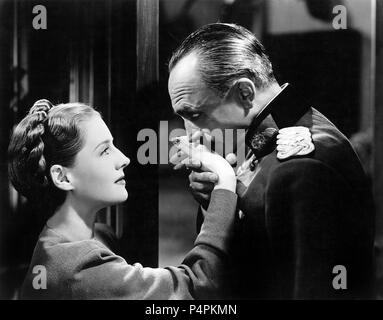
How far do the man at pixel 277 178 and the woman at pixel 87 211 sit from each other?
5.3 inches

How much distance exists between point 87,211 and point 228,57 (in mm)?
1241

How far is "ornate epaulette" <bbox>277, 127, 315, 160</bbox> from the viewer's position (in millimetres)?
3277

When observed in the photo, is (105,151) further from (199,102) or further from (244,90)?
(244,90)

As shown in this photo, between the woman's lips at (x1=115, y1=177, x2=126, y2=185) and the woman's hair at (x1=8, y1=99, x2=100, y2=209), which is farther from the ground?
the woman's hair at (x1=8, y1=99, x2=100, y2=209)

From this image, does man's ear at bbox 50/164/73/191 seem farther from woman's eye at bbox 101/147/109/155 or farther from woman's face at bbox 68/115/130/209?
woman's eye at bbox 101/147/109/155

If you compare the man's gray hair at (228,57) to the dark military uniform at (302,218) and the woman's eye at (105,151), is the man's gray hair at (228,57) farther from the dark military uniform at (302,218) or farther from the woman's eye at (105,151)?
the woman's eye at (105,151)

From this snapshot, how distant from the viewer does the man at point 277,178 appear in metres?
3.29

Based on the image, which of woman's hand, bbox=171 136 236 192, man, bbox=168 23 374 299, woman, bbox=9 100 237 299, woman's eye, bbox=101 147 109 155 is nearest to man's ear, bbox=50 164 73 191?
woman, bbox=9 100 237 299

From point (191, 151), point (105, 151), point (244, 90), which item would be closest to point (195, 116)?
point (191, 151)

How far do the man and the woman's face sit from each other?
0.45 metres
